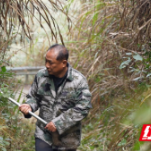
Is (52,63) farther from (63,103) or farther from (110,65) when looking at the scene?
(110,65)

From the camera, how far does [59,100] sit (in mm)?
2932

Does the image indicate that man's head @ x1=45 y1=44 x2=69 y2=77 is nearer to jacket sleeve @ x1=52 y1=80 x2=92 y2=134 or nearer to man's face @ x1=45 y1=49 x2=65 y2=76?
man's face @ x1=45 y1=49 x2=65 y2=76

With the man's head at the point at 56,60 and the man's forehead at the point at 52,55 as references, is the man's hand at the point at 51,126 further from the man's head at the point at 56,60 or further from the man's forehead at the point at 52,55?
the man's forehead at the point at 52,55

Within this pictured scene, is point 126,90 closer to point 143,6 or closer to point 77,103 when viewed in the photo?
point 143,6

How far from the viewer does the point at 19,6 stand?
2992 mm

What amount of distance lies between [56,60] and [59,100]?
14.8 inches

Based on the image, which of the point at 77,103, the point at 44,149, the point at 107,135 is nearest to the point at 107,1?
the point at 107,135

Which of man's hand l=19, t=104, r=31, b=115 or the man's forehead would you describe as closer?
man's hand l=19, t=104, r=31, b=115

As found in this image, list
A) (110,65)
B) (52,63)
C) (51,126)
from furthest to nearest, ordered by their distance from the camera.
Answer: (110,65), (52,63), (51,126)

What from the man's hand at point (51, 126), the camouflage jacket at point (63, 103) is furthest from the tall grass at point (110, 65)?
the man's hand at point (51, 126)

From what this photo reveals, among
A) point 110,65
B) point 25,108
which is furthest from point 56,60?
point 110,65

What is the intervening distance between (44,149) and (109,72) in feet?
9.14

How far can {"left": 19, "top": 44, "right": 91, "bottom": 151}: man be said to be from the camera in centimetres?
288

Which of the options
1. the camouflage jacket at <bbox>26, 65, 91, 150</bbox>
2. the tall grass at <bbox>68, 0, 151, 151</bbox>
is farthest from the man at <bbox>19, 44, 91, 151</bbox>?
the tall grass at <bbox>68, 0, 151, 151</bbox>
